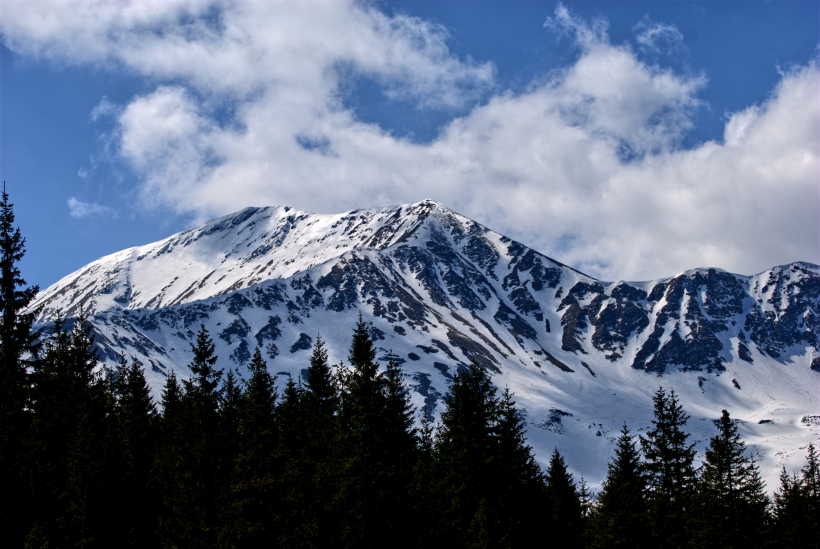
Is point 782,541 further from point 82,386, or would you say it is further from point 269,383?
point 82,386

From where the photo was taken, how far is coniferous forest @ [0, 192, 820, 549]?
1204 inches

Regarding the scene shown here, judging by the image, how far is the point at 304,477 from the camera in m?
31.8

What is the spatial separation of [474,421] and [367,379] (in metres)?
6.62

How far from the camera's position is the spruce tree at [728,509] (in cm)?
3562

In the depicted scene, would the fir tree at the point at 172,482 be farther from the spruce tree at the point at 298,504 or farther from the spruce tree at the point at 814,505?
the spruce tree at the point at 814,505

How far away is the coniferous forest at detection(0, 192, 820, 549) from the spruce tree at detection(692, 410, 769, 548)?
10 centimetres

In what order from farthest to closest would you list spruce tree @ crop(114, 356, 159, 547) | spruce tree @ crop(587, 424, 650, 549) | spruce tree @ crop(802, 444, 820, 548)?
spruce tree @ crop(802, 444, 820, 548)
spruce tree @ crop(587, 424, 650, 549)
spruce tree @ crop(114, 356, 159, 547)

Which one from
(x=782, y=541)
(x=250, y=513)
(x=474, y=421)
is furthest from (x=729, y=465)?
(x=250, y=513)

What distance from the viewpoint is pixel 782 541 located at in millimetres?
43062

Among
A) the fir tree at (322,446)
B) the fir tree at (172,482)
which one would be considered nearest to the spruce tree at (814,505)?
the fir tree at (322,446)

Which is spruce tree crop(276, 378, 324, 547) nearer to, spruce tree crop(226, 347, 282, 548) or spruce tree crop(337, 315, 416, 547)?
spruce tree crop(226, 347, 282, 548)

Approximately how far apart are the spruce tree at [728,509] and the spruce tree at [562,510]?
957 centimetres

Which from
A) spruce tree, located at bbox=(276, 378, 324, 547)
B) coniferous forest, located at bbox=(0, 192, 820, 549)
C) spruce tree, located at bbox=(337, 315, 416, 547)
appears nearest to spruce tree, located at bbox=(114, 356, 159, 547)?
coniferous forest, located at bbox=(0, 192, 820, 549)

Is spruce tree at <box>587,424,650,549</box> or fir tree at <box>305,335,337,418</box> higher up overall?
fir tree at <box>305,335,337,418</box>
